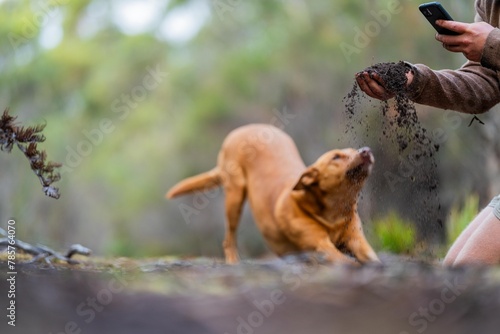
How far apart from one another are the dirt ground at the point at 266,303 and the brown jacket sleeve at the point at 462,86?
2.93ft

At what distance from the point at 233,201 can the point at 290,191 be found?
691 millimetres

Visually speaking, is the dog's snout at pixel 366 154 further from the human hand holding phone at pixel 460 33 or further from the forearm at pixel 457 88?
the human hand holding phone at pixel 460 33

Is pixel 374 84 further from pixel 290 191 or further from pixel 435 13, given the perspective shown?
pixel 290 191

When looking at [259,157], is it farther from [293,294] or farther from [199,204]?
[199,204]

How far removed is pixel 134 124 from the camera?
12430 millimetres

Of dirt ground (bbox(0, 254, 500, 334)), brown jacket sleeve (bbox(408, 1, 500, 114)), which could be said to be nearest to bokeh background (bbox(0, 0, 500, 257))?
brown jacket sleeve (bbox(408, 1, 500, 114))

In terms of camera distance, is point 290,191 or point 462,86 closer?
point 462,86

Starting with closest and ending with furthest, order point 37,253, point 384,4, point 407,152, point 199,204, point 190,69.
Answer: point 37,253 < point 407,152 < point 384,4 < point 199,204 < point 190,69

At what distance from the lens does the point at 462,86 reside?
189 cm

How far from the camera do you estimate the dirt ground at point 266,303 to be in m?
0.85

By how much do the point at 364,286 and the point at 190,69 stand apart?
37.3ft

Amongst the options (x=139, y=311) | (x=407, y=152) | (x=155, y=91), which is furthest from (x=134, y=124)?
(x=139, y=311)

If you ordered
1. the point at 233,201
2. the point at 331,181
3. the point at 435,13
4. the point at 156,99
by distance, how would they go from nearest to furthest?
the point at 435,13
the point at 331,181
the point at 233,201
the point at 156,99

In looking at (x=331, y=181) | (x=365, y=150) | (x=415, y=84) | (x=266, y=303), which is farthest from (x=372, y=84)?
(x=331, y=181)
